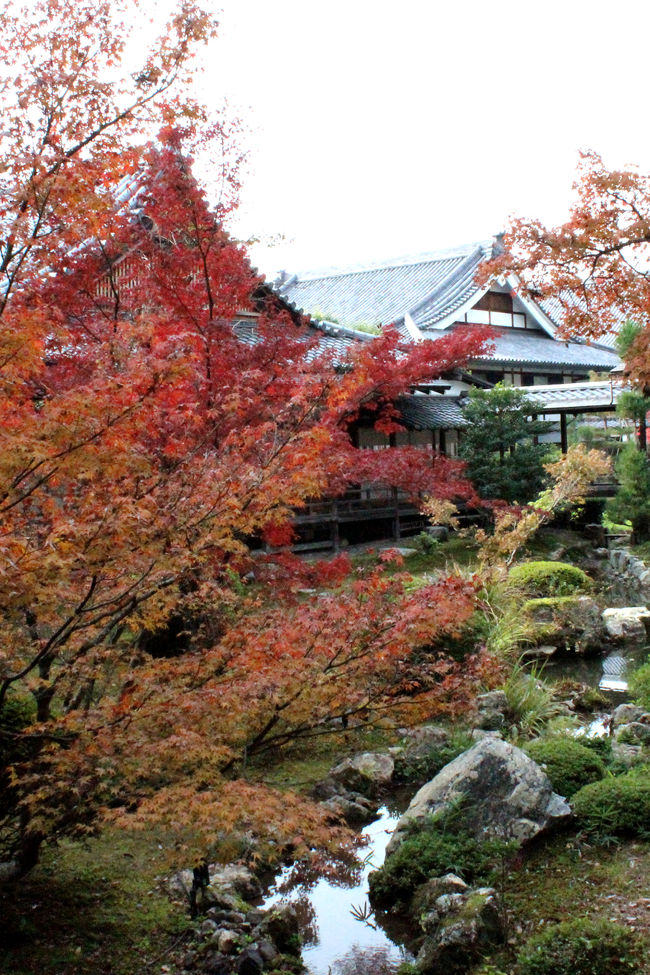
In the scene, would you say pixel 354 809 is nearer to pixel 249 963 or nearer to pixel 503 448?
pixel 249 963

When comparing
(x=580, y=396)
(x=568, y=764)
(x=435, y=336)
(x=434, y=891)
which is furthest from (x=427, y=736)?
A: (x=435, y=336)

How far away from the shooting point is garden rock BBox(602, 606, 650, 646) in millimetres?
13633

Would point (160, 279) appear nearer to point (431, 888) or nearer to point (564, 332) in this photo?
point (564, 332)

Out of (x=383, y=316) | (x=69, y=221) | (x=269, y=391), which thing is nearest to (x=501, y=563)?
(x=269, y=391)

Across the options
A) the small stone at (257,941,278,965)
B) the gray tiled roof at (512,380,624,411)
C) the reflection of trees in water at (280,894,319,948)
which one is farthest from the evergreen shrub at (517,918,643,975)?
the gray tiled roof at (512,380,624,411)

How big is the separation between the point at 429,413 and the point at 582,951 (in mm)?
18875

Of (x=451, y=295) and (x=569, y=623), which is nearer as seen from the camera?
(x=569, y=623)

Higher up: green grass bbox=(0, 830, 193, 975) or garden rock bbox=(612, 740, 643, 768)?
green grass bbox=(0, 830, 193, 975)

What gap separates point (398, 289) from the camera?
30875 mm

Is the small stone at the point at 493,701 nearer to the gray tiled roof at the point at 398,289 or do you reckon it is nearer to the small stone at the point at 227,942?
Answer: the small stone at the point at 227,942

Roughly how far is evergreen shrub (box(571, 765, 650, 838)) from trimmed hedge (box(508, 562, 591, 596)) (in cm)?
791

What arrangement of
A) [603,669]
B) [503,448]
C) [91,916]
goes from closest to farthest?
[91,916]
[603,669]
[503,448]

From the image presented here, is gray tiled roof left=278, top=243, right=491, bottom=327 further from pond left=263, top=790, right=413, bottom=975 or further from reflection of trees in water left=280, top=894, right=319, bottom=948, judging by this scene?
reflection of trees in water left=280, top=894, right=319, bottom=948

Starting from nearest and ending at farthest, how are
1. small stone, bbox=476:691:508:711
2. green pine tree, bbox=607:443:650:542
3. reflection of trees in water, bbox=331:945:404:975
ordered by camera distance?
reflection of trees in water, bbox=331:945:404:975 < small stone, bbox=476:691:508:711 < green pine tree, bbox=607:443:650:542
